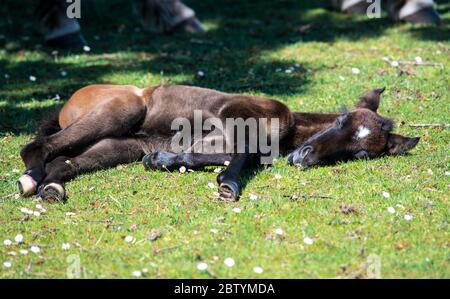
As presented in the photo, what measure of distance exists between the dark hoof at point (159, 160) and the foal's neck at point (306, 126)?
4.00 feet

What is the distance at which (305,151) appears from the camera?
6.83 m

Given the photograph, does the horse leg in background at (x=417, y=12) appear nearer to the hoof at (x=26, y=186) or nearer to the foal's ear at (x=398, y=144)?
the foal's ear at (x=398, y=144)

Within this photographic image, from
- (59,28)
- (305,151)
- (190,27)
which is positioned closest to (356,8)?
(190,27)

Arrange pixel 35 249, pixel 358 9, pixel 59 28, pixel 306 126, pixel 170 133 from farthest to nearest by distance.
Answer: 1. pixel 358 9
2. pixel 59 28
3. pixel 306 126
4. pixel 170 133
5. pixel 35 249

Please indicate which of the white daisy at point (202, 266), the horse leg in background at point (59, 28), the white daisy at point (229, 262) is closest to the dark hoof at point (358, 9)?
the horse leg in background at point (59, 28)

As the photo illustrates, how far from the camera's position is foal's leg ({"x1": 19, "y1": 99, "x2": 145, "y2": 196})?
21.7 ft

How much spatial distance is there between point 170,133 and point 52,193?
1.55 m

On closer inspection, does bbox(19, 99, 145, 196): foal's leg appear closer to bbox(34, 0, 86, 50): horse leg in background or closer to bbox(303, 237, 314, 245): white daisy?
bbox(303, 237, 314, 245): white daisy

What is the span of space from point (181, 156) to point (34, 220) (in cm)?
166

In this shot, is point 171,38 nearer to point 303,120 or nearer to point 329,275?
point 303,120

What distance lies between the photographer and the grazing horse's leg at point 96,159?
6527 millimetres

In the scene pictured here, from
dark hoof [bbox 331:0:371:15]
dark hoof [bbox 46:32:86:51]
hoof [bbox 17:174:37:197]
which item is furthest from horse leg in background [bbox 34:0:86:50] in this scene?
hoof [bbox 17:174:37:197]

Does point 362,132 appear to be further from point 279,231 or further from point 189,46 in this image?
point 189,46

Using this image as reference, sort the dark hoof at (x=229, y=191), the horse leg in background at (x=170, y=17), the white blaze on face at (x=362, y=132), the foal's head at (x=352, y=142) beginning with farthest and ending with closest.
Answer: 1. the horse leg in background at (x=170, y=17)
2. the white blaze on face at (x=362, y=132)
3. the foal's head at (x=352, y=142)
4. the dark hoof at (x=229, y=191)
